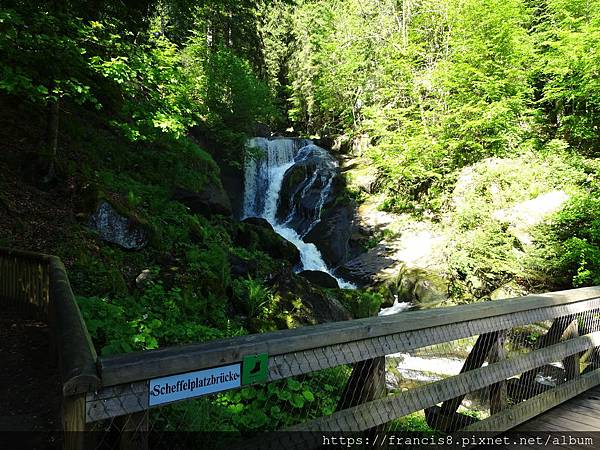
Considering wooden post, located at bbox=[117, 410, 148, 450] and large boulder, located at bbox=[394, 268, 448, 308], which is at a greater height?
wooden post, located at bbox=[117, 410, 148, 450]

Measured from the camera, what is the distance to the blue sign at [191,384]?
1599 millimetres

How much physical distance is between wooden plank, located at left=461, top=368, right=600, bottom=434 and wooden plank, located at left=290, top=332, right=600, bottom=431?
12 cm

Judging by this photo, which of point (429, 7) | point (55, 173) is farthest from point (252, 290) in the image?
point (429, 7)

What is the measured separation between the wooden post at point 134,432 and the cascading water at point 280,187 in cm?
1655

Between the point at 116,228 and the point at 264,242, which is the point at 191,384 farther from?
the point at 264,242

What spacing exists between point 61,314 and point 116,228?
594 centimetres

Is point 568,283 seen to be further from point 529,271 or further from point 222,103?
point 222,103

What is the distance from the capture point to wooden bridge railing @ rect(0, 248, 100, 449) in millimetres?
1441

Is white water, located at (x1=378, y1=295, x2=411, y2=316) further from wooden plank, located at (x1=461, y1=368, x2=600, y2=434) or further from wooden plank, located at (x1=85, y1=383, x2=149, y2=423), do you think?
wooden plank, located at (x1=85, y1=383, x2=149, y2=423)

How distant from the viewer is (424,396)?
8.43 feet

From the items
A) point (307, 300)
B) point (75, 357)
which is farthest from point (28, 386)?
point (307, 300)

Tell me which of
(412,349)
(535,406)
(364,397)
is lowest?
(535,406)

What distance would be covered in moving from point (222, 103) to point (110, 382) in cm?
2102

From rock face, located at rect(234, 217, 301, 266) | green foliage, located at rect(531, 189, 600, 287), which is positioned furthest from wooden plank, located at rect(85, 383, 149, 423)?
green foliage, located at rect(531, 189, 600, 287)
